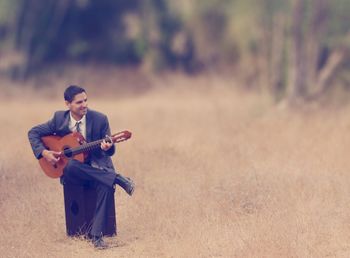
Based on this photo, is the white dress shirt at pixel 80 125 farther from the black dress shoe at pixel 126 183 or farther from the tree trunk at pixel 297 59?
the tree trunk at pixel 297 59

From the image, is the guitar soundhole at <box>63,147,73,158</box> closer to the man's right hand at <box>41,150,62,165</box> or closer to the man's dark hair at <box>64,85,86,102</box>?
the man's right hand at <box>41,150,62,165</box>

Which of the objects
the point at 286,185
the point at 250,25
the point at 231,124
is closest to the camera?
the point at 286,185

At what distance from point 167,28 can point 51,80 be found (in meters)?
4.69

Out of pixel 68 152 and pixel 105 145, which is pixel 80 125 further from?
pixel 105 145

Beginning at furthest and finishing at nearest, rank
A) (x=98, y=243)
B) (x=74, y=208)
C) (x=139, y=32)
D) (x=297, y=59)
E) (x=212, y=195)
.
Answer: (x=139, y=32), (x=297, y=59), (x=212, y=195), (x=74, y=208), (x=98, y=243)

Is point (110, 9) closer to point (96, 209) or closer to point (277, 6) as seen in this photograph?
point (277, 6)

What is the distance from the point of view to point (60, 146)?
8.18m

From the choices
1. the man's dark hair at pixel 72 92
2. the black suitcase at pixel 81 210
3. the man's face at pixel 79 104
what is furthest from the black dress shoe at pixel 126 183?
the man's dark hair at pixel 72 92

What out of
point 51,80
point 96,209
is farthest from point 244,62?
point 96,209

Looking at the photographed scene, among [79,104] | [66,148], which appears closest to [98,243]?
[66,148]

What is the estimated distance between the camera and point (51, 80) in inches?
1128

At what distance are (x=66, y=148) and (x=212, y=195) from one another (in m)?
2.04

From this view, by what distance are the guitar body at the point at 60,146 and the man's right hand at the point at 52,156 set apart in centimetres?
5

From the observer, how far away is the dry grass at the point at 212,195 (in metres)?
7.79
